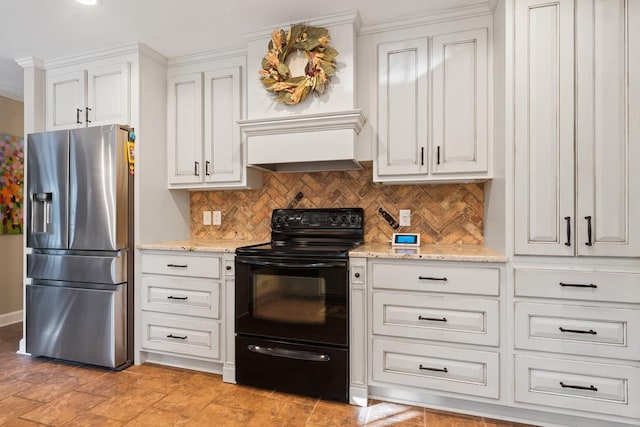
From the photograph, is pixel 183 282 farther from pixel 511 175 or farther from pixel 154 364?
pixel 511 175

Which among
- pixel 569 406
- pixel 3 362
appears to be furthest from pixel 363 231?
pixel 3 362

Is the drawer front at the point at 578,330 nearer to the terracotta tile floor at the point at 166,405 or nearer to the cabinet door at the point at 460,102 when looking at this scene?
the terracotta tile floor at the point at 166,405

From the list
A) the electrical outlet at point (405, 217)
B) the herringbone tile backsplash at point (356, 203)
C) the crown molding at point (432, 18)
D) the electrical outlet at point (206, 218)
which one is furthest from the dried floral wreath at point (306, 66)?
the electrical outlet at point (206, 218)

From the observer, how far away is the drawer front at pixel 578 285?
5.68 ft

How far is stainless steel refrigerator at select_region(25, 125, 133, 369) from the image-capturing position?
2.56m

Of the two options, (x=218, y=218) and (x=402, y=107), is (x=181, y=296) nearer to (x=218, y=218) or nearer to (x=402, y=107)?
(x=218, y=218)

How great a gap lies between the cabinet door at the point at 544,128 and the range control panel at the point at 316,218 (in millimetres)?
1132

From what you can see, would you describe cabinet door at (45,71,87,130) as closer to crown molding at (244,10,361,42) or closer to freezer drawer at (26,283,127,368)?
freezer drawer at (26,283,127,368)

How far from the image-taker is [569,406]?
5.93 feet

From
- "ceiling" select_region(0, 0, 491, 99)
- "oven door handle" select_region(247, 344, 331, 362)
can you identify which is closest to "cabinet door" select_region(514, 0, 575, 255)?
"ceiling" select_region(0, 0, 491, 99)

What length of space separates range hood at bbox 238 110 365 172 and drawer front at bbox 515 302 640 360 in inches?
54.4

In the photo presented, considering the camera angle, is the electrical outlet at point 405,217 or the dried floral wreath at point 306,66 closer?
the dried floral wreath at point 306,66

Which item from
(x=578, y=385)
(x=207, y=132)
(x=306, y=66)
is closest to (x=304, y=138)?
(x=306, y=66)

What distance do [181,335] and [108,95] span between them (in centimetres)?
195
